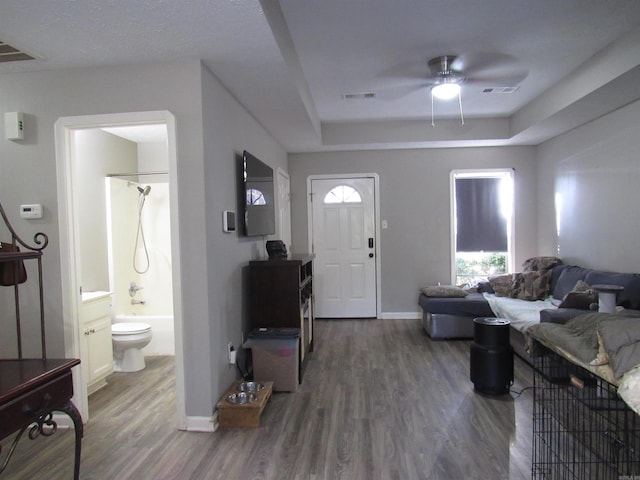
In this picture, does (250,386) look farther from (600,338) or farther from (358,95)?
(358,95)

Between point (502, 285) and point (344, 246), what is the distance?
207cm

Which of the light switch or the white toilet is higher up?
the light switch

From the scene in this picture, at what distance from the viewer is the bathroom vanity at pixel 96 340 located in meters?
3.02

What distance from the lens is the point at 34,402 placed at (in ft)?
4.86

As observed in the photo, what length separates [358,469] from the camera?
2.01 m

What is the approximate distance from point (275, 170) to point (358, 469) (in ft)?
10.8

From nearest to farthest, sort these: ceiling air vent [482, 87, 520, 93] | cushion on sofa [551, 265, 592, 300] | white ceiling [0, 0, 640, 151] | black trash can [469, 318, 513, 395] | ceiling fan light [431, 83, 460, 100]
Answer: white ceiling [0, 0, 640, 151] → black trash can [469, 318, 513, 395] → ceiling fan light [431, 83, 460, 100] → ceiling air vent [482, 87, 520, 93] → cushion on sofa [551, 265, 592, 300]

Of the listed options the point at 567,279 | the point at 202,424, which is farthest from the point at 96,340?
the point at 567,279

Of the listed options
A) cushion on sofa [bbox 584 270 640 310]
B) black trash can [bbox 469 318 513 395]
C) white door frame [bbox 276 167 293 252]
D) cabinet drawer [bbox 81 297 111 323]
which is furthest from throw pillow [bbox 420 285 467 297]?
cabinet drawer [bbox 81 297 111 323]

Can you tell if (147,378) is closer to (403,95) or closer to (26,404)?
(26,404)

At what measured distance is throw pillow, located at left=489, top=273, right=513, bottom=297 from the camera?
4.39 m

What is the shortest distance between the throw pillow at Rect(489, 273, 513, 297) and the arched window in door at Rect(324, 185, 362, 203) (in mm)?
2021

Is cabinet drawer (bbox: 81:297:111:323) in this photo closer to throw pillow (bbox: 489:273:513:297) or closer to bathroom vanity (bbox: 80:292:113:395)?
bathroom vanity (bbox: 80:292:113:395)

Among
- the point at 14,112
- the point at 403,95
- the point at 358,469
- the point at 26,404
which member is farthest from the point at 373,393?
the point at 14,112
